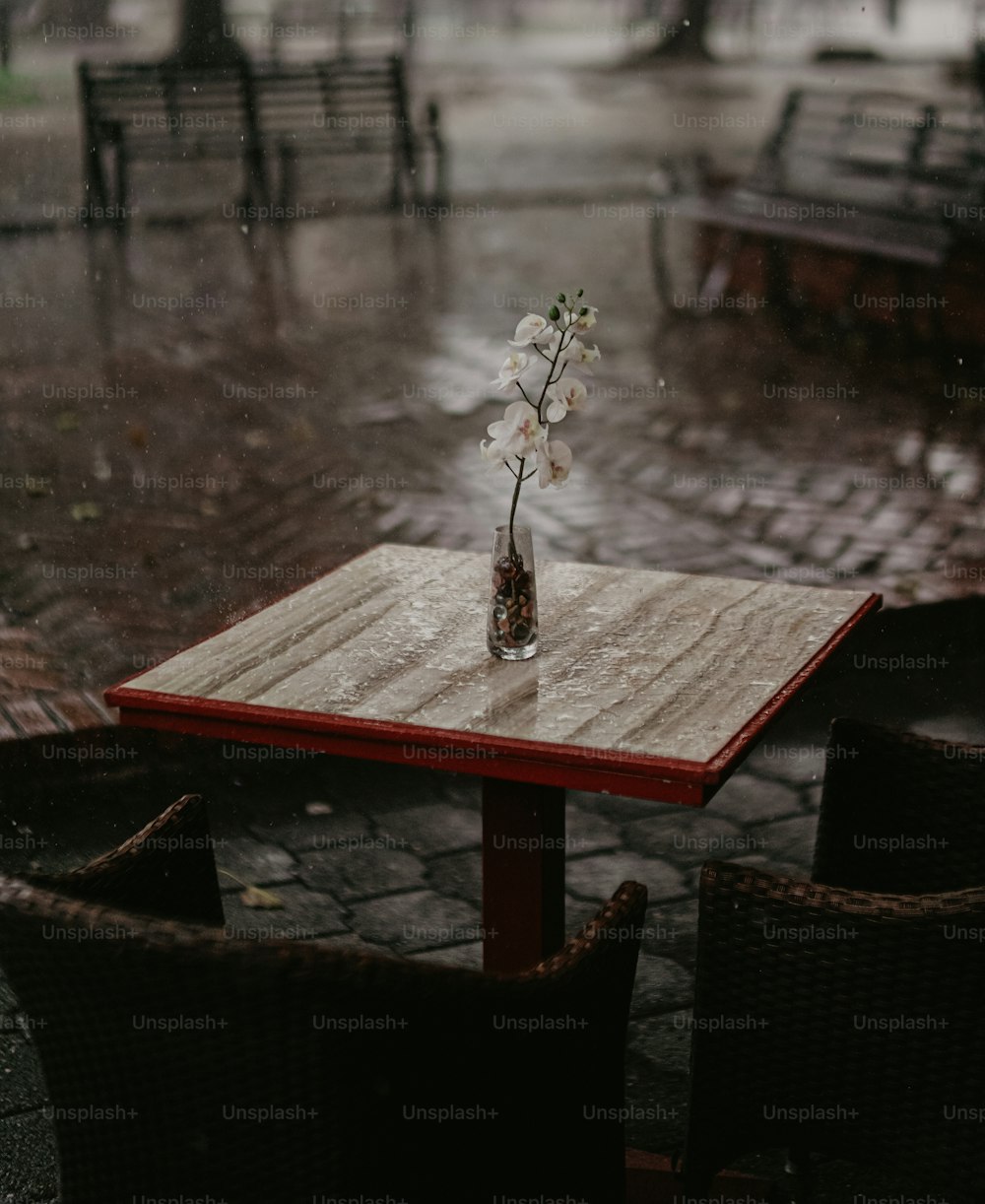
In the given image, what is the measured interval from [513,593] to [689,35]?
14.4ft

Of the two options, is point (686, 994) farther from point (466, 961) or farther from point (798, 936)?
point (798, 936)

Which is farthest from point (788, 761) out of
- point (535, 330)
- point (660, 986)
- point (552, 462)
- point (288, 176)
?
point (288, 176)

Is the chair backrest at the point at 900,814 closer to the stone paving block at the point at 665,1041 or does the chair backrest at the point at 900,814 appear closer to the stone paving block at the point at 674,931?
the stone paving block at the point at 665,1041

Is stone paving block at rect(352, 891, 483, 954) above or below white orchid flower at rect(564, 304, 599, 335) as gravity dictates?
below

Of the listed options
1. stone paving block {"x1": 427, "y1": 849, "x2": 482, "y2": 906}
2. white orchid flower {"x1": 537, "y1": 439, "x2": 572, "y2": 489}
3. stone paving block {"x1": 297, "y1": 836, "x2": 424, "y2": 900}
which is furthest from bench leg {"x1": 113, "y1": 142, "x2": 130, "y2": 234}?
white orchid flower {"x1": 537, "y1": 439, "x2": 572, "y2": 489}

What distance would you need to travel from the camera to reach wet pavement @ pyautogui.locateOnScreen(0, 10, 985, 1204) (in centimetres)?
412

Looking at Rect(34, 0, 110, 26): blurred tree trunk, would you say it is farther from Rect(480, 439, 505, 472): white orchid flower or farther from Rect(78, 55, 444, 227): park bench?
Rect(480, 439, 505, 472): white orchid flower

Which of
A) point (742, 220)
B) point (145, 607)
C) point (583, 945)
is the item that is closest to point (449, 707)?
point (583, 945)

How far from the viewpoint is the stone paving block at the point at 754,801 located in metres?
4.07

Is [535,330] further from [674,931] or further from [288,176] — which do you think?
[288,176]

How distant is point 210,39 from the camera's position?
5.66 meters

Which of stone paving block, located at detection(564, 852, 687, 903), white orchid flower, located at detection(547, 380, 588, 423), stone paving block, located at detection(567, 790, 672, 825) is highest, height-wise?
white orchid flower, located at detection(547, 380, 588, 423)

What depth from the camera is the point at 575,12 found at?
20.5ft

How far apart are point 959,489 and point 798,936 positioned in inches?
160
